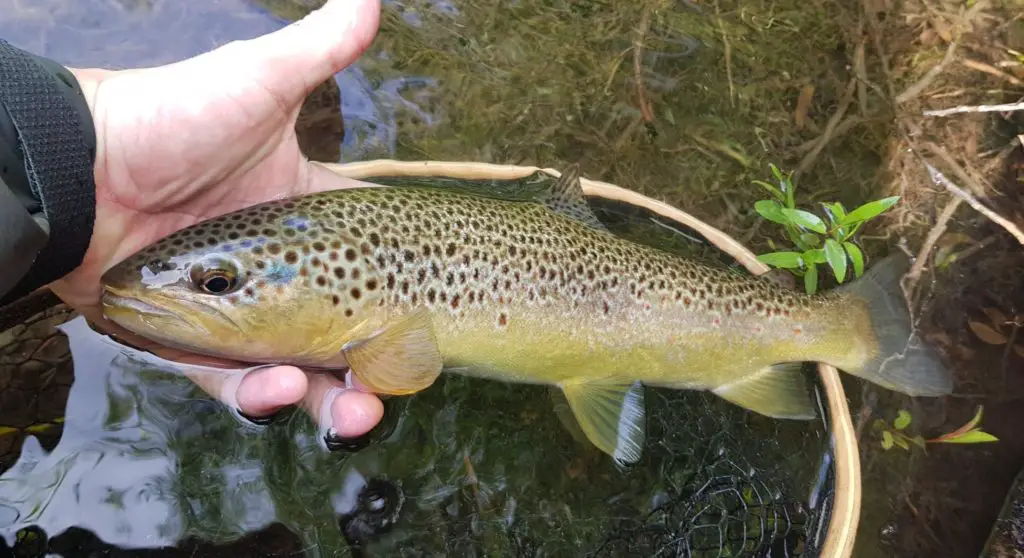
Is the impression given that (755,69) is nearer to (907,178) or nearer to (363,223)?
(907,178)

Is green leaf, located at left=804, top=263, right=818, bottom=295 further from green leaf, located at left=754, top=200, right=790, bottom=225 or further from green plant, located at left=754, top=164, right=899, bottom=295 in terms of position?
green leaf, located at left=754, top=200, right=790, bottom=225

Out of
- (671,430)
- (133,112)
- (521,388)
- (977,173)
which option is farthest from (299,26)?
(977,173)

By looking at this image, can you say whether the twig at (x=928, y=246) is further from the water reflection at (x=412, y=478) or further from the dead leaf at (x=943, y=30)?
the water reflection at (x=412, y=478)

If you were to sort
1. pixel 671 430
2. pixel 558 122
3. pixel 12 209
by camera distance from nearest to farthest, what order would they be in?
pixel 12 209, pixel 671 430, pixel 558 122

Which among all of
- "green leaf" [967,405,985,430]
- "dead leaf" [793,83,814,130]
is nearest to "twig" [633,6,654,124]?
"dead leaf" [793,83,814,130]

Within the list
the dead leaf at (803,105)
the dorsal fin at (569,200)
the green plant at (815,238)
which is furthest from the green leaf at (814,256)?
the dead leaf at (803,105)

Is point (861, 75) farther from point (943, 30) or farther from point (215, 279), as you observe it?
point (215, 279)

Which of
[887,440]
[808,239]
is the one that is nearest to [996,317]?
[887,440]
